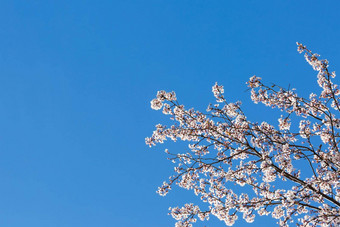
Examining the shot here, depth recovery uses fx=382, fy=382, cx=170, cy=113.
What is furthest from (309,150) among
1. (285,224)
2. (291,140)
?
(285,224)

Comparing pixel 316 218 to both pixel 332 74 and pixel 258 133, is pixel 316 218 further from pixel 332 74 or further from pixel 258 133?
pixel 332 74

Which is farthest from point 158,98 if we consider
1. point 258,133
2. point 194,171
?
point 258,133

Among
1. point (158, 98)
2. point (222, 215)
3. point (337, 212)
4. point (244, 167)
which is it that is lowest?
point (337, 212)

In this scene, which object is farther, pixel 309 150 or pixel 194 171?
pixel 194 171

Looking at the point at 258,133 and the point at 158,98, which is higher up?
the point at 158,98

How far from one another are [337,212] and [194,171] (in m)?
3.72

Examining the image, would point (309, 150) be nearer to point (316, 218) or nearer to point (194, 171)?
point (316, 218)

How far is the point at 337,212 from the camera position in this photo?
895cm

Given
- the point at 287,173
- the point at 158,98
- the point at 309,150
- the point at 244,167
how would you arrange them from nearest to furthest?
the point at 309,150 → the point at 287,173 → the point at 244,167 → the point at 158,98

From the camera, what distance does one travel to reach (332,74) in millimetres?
9695

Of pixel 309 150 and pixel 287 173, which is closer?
pixel 309 150

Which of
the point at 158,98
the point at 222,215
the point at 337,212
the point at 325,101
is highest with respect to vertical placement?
the point at 158,98

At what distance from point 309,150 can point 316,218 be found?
5.79 feet

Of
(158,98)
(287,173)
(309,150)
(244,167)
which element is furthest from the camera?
(158,98)
